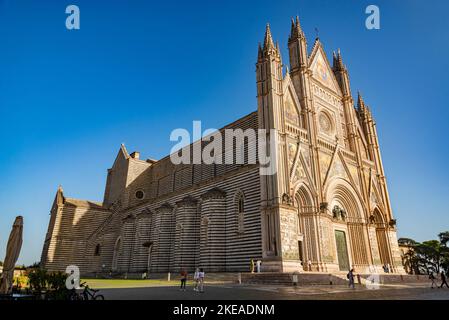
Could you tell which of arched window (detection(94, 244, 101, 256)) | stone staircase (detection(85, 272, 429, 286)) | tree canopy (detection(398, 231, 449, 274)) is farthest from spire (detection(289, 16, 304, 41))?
tree canopy (detection(398, 231, 449, 274))

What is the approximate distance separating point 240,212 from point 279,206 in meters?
4.62

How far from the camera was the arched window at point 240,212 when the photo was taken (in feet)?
76.7

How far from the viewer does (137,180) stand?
42000 mm

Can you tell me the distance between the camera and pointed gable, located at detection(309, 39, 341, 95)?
104 ft

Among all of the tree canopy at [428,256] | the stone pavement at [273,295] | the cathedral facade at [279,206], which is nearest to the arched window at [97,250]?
the cathedral facade at [279,206]

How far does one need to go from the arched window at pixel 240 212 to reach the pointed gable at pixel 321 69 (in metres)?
15.6

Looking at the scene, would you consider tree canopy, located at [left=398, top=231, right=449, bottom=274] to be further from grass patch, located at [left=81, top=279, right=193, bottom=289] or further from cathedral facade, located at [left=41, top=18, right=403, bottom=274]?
grass patch, located at [left=81, top=279, right=193, bottom=289]

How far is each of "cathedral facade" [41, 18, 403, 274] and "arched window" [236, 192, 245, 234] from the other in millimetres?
81

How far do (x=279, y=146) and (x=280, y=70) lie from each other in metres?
7.81

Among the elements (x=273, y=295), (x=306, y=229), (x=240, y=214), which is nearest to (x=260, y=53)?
(x=240, y=214)

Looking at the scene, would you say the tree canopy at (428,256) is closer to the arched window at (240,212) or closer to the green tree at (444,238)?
the green tree at (444,238)

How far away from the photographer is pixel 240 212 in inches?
947

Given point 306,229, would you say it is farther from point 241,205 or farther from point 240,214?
point 241,205

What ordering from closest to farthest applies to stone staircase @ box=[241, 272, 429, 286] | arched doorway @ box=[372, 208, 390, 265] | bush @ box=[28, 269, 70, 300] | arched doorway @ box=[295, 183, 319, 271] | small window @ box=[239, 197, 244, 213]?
1. bush @ box=[28, 269, 70, 300]
2. stone staircase @ box=[241, 272, 429, 286]
3. arched doorway @ box=[295, 183, 319, 271]
4. small window @ box=[239, 197, 244, 213]
5. arched doorway @ box=[372, 208, 390, 265]
